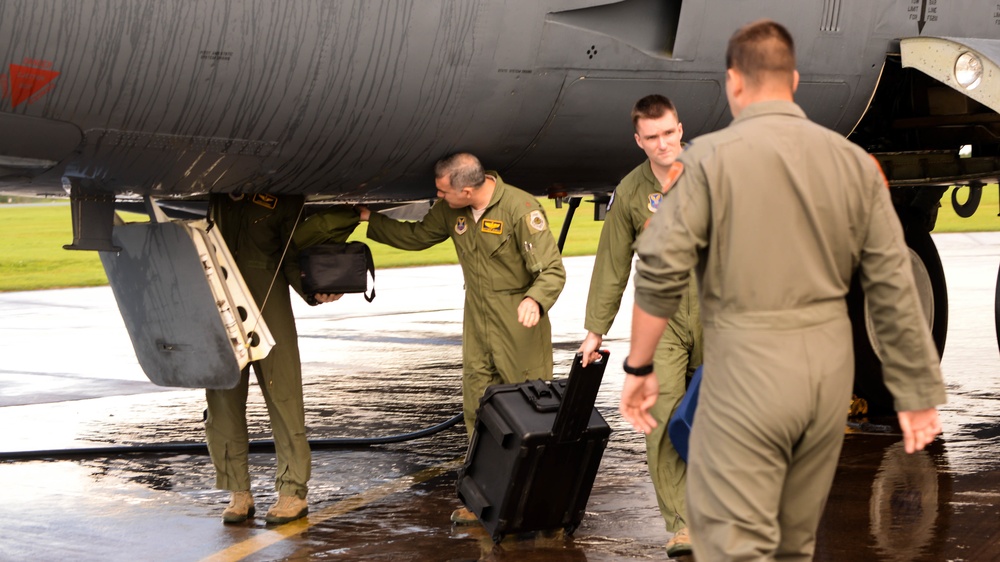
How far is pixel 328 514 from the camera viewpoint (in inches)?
218

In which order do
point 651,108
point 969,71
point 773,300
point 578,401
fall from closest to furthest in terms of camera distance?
point 773,300, point 651,108, point 578,401, point 969,71

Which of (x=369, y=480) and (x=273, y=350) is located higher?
(x=273, y=350)

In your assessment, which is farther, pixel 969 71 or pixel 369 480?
pixel 369 480

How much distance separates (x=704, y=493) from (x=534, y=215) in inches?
86.8

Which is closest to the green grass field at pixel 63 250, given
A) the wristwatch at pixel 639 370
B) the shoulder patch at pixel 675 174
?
the wristwatch at pixel 639 370

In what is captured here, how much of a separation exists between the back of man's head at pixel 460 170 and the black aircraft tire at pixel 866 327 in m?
2.93

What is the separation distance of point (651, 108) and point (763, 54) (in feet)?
4.56

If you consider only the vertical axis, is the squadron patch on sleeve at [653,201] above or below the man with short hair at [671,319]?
above

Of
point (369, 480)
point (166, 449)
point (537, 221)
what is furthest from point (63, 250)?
point (537, 221)

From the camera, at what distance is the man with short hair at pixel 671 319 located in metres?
4.77

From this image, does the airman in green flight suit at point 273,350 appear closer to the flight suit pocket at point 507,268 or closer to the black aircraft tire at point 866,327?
the flight suit pocket at point 507,268

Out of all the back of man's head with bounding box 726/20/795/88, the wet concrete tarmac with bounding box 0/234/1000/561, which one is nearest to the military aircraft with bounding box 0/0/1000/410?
the wet concrete tarmac with bounding box 0/234/1000/561

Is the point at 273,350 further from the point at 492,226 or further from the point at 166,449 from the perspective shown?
the point at 166,449

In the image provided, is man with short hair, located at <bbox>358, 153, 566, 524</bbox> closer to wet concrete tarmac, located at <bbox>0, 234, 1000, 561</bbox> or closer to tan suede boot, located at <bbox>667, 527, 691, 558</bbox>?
wet concrete tarmac, located at <bbox>0, 234, 1000, 561</bbox>
